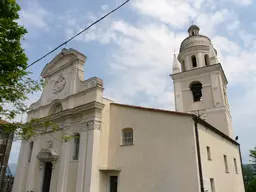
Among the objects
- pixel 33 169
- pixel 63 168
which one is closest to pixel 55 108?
pixel 33 169

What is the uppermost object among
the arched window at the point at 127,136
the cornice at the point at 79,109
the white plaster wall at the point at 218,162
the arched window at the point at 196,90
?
the arched window at the point at 196,90

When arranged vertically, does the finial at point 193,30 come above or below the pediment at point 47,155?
above

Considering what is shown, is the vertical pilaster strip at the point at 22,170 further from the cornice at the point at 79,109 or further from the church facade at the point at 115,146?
the cornice at the point at 79,109

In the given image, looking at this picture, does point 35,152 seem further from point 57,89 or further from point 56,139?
point 57,89

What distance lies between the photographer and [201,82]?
74.9 ft

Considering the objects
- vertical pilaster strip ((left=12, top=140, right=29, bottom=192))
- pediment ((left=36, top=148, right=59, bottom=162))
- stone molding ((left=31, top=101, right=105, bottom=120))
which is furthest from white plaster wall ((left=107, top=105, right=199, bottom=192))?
vertical pilaster strip ((left=12, top=140, right=29, bottom=192))

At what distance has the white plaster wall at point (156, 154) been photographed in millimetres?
11133

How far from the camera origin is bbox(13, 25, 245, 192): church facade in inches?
456

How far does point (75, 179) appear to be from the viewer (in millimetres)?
14031

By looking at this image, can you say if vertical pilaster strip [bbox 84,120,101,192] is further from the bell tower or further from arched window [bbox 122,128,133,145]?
the bell tower

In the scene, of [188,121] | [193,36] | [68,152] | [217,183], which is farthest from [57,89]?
[193,36]

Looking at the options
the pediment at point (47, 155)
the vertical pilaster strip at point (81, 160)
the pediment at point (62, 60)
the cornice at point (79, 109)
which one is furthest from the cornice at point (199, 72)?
the pediment at point (47, 155)

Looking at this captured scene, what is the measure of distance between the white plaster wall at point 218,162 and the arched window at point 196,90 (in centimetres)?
618

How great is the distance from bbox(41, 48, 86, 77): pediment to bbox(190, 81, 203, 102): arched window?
12133mm
